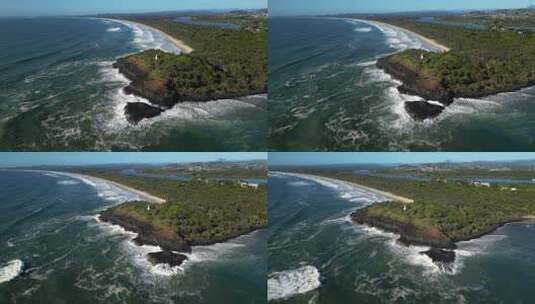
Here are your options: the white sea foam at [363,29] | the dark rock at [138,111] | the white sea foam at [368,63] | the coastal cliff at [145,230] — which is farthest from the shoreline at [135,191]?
the white sea foam at [363,29]

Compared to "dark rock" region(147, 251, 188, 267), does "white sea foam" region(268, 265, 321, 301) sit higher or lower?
lower

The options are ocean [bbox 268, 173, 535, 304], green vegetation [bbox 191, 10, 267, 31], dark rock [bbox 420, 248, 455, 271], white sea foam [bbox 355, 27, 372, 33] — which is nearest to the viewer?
ocean [bbox 268, 173, 535, 304]

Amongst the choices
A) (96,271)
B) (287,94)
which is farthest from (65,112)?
(287,94)

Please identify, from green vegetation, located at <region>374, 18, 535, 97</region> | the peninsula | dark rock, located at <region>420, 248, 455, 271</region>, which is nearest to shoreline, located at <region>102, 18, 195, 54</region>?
the peninsula

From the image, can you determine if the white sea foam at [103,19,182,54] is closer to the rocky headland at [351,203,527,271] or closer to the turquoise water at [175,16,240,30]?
the turquoise water at [175,16,240,30]

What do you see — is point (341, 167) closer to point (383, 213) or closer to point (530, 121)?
point (383, 213)

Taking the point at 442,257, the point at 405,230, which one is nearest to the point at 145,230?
the point at 405,230

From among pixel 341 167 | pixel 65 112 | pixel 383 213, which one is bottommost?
pixel 383 213

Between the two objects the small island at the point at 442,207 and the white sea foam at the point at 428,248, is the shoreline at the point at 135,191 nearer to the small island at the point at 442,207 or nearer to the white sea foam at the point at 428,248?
the small island at the point at 442,207
